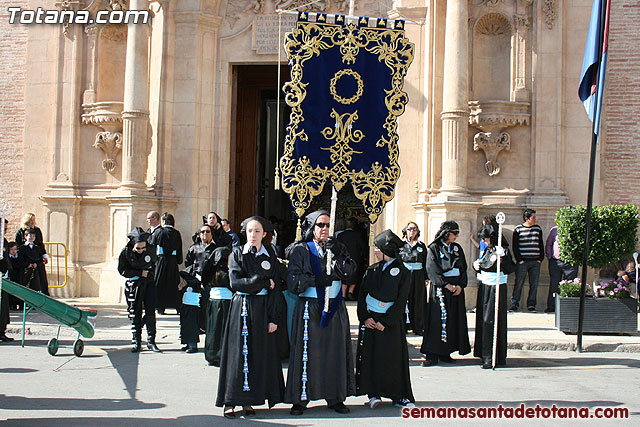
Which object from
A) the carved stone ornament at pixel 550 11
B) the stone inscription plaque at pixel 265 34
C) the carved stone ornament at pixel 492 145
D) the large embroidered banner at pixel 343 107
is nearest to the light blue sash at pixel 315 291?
the large embroidered banner at pixel 343 107

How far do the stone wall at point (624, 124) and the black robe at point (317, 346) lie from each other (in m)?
10.4

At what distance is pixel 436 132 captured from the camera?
15891 millimetres

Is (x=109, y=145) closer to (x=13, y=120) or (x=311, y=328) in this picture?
(x=13, y=120)

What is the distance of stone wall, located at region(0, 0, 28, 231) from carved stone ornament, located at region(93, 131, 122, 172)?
8.10 ft

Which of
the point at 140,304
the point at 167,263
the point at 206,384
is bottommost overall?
the point at 206,384

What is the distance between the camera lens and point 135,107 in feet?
53.2

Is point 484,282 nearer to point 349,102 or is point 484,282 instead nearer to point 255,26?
point 349,102

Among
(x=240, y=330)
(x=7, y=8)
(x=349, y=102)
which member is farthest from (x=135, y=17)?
(x=240, y=330)

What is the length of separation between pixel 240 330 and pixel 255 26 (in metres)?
10.7

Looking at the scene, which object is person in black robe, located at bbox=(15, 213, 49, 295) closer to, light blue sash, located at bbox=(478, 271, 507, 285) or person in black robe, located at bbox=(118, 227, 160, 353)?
person in black robe, located at bbox=(118, 227, 160, 353)

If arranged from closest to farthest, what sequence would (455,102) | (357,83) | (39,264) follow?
(357,83)
(39,264)
(455,102)

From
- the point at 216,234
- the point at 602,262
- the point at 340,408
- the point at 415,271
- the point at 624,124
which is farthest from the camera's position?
the point at 624,124

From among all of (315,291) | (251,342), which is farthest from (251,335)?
(315,291)

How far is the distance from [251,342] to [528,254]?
28.2 ft
